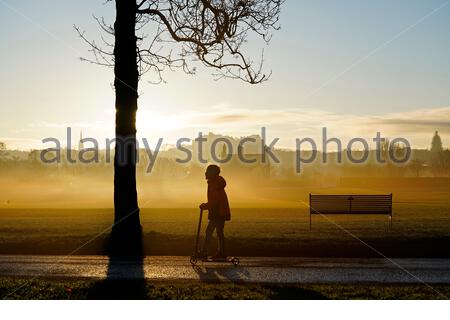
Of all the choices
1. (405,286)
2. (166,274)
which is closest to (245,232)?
(166,274)

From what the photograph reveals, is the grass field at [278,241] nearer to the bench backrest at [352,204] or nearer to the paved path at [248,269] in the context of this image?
the bench backrest at [352,204]

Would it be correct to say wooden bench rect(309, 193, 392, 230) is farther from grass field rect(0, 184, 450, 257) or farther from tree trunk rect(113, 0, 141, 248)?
tree trunk rect(113, 0, 141, 248)

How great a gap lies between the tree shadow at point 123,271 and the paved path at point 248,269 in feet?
0.08

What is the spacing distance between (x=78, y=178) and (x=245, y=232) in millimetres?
110328

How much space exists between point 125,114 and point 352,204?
9.31 m

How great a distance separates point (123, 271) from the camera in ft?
39.2

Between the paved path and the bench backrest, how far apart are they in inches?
310

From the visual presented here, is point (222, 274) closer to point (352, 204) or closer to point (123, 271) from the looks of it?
point (123, 271)

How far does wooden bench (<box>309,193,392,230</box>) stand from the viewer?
70.7 feet

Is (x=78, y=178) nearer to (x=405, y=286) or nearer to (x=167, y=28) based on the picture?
(x=167, y=28)

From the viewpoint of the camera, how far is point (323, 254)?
48.6 feet

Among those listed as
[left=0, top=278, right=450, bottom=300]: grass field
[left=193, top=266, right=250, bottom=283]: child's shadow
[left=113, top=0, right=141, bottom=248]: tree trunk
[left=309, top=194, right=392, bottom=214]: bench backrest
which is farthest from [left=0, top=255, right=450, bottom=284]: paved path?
[left=309, top=194, right=392, bottom=214]: bench backrest

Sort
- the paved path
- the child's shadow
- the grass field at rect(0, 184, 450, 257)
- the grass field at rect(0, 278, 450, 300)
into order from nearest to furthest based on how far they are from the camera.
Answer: the grass field at rect(0, 278, 450, 300), the child's shadow, the paved path, the grass field at rect(0, 184, 450, 257)

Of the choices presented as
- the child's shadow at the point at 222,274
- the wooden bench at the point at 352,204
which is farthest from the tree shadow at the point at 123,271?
the wooden bench at the point at 352,204
